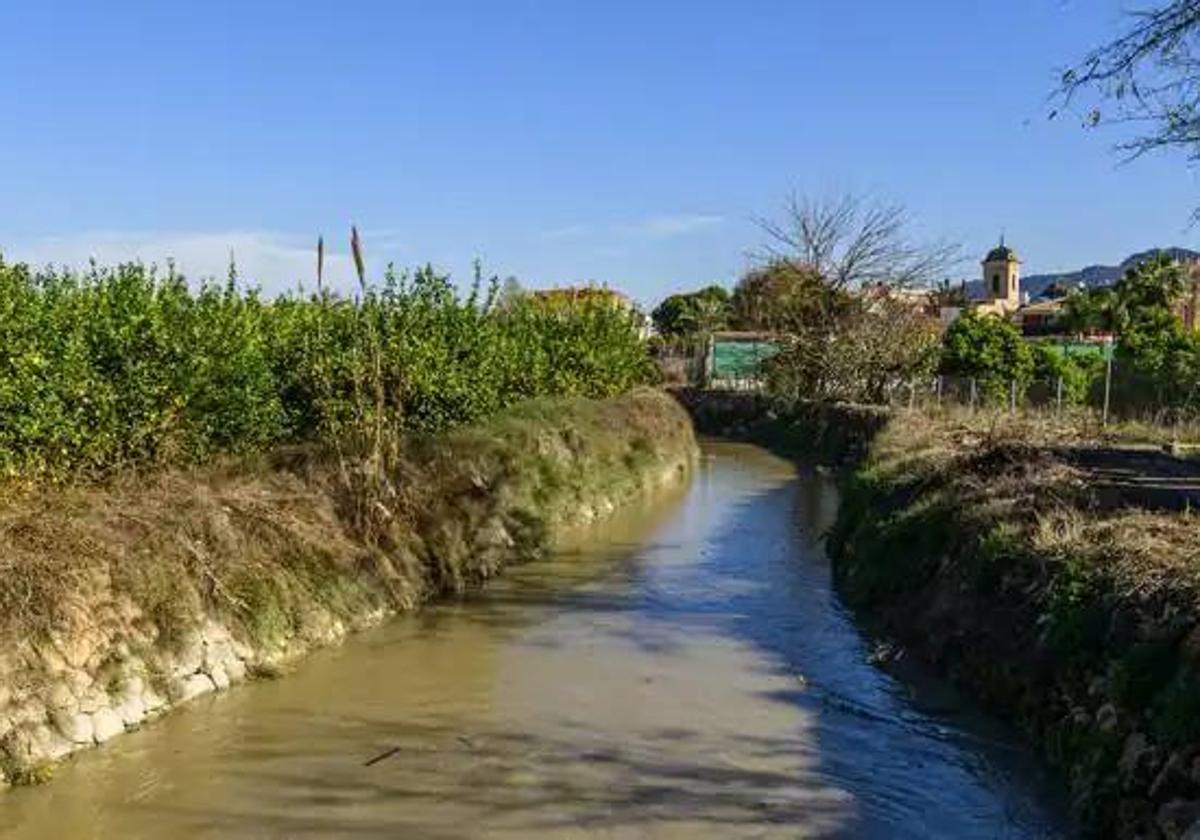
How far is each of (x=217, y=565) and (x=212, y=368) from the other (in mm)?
2853

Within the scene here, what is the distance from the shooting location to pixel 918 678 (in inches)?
477

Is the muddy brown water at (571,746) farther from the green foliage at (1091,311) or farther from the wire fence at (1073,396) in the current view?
the green foliage at (1091,311)

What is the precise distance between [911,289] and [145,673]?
131 ft

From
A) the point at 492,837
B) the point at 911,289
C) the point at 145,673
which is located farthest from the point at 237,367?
the point at 911,289

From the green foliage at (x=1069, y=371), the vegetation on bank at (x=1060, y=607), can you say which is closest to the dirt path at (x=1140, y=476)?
the vegetation on bank at (x=1060, y=607)

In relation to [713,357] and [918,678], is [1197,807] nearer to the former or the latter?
[918,678]

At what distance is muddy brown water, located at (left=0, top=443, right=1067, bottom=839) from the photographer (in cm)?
828

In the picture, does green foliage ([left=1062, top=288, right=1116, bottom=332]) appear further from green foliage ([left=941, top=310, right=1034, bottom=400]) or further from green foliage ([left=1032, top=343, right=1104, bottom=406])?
green foliage ([left=941, top=310, right=1034, bottom=400])

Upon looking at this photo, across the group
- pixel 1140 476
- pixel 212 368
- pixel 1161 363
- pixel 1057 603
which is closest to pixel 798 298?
pixel 1161 363

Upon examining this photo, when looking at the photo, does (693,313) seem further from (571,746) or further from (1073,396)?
(571,746)

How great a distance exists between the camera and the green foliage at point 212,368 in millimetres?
10633

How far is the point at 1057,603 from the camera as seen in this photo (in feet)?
33.4

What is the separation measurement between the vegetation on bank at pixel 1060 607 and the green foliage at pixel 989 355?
761 inches

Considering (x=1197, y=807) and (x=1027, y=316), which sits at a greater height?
(x=1027, y=316)
